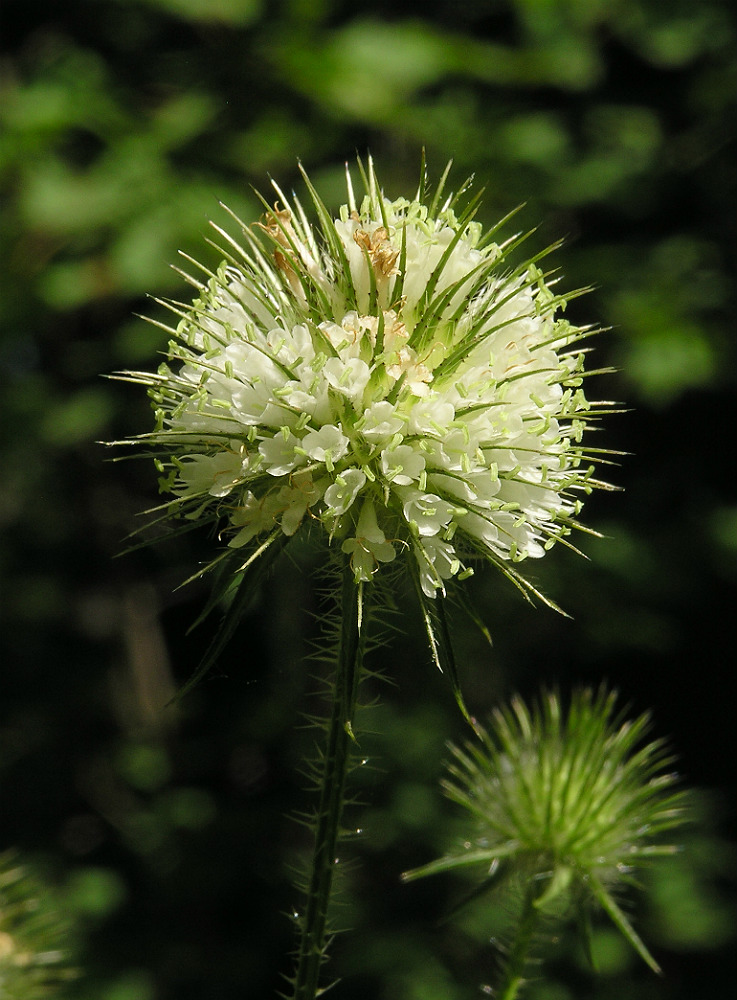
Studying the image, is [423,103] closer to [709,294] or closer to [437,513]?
[709,294]

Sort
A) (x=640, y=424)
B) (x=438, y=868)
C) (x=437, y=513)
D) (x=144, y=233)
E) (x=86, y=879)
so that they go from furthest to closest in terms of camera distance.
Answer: (x=640, y=424)
(x=86, y=879)
(x=144, y=233)
(x=438, y=868)
(x=437, y=513)

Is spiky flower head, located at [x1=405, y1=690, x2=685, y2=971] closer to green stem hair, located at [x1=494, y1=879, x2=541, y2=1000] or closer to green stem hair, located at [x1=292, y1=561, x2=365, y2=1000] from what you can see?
green stem hair, located at [x1=494, y1=879, x2=541, y2=1000]

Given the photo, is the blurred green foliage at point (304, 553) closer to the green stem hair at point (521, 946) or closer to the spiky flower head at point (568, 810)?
the spiky flower head at point (568, 810)

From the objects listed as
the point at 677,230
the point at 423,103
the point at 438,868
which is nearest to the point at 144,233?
the point at 423,103

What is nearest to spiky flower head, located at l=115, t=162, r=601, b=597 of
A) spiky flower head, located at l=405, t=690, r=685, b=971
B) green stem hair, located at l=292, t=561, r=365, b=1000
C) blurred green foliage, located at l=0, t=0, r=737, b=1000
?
green stem hair, located at l=292, t=561, r=365, b=1000

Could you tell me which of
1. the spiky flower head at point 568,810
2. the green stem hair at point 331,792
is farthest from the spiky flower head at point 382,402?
the spiky flower head at point 568,810

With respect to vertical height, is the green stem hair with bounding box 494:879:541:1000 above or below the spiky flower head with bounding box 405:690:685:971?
below
